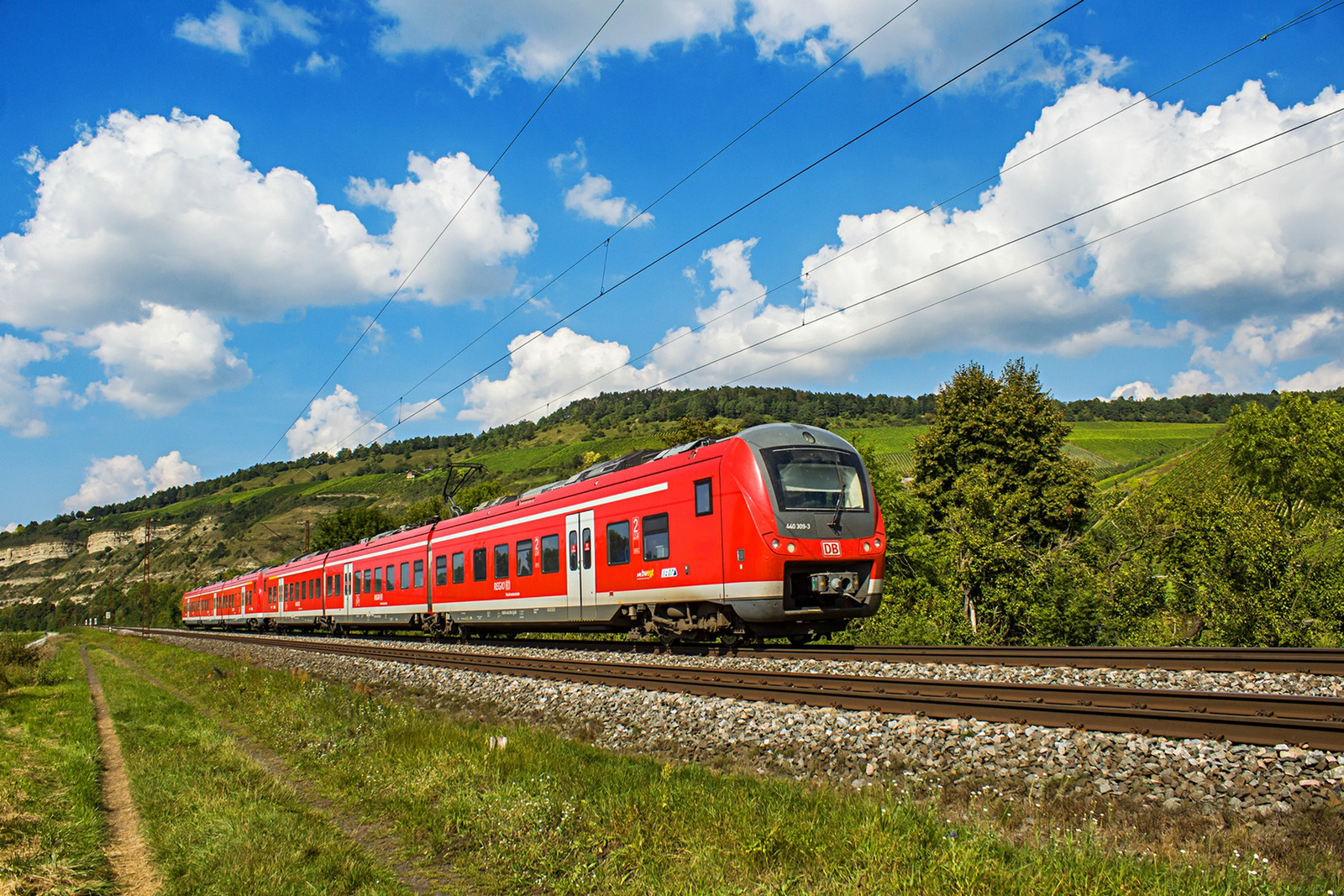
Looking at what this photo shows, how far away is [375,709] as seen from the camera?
35.7ft

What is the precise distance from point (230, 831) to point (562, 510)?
11671 mm

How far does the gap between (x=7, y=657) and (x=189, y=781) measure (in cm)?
2945

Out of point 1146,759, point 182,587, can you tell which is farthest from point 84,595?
point 1146,759

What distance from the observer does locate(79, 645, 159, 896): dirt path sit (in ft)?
17.3

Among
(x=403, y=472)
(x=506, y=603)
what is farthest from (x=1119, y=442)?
(x=403, y=472)

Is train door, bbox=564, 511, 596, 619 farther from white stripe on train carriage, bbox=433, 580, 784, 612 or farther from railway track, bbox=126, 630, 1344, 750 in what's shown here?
railway track, bbox=126, 630, 1344, 750

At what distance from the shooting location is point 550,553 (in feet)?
57.6

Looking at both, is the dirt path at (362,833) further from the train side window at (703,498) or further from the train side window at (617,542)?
the train side window at (703,498)

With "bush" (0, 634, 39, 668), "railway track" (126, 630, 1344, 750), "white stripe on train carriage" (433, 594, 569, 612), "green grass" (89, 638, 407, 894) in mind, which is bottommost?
"bush" (0, 634, 39, 668)

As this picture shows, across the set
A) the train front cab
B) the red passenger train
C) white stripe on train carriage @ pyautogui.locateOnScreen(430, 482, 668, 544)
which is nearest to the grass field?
white stripe on train carriage @ pyautogui.locateOnScreen(430, 482, 668, 544)

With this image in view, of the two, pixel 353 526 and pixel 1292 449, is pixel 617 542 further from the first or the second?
pixel 353 526

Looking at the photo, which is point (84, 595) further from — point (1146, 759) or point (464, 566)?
point (1146, 759)

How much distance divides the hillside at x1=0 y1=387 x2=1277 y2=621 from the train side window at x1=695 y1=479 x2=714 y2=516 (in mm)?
29962

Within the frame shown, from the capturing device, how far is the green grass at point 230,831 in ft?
15.8
